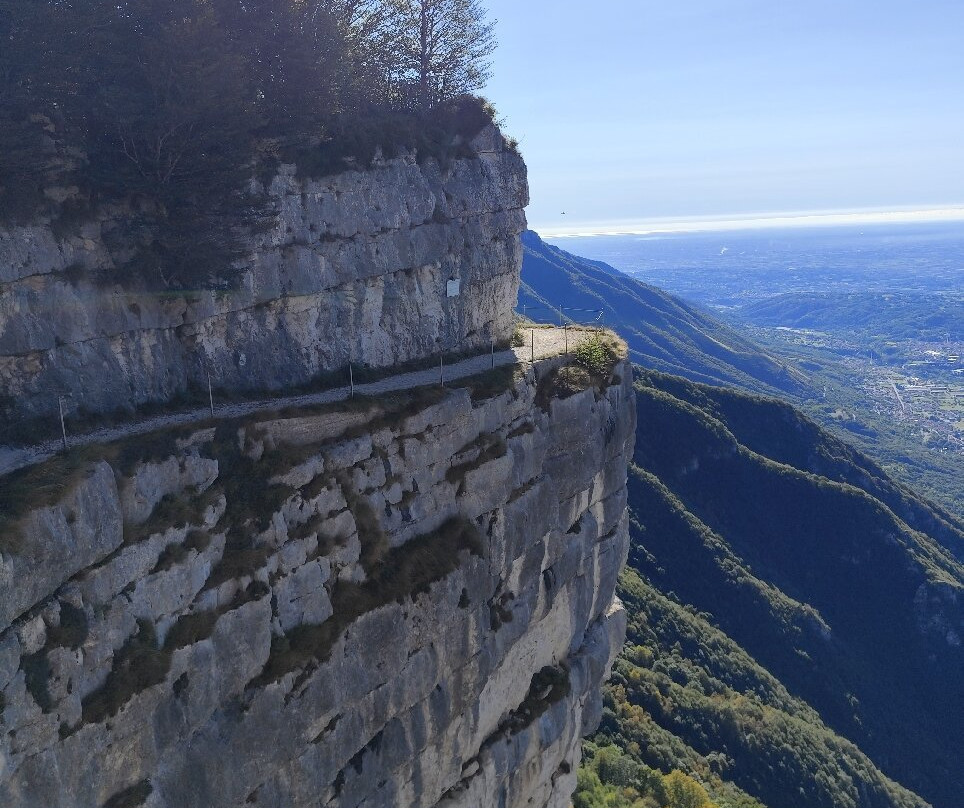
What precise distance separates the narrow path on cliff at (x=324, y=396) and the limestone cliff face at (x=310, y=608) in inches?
52.6

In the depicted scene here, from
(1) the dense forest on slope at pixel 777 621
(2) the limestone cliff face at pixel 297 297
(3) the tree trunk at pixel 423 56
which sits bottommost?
(1) the dense forest on slope at pixel 777 621

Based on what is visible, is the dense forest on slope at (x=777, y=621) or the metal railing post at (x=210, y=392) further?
the dense forest on slope at (x=777, y=621)

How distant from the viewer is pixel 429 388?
28.6 m

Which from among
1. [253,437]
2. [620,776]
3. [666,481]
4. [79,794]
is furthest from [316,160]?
[666,481]

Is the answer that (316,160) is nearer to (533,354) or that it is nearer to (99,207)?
(99,207)

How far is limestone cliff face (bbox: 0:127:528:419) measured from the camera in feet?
70.6

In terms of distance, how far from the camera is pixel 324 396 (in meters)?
26.8

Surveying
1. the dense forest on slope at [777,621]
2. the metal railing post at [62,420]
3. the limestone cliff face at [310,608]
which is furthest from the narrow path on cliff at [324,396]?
the dense forest on slope at [777,621]

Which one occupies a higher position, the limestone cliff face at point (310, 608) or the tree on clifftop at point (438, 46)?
the tree on clifftop at point (438, 46)

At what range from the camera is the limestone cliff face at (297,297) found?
70.6 ft

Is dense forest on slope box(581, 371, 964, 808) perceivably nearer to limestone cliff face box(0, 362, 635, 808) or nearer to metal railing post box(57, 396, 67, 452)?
limestone cliff face box(0, 362, 635, 808)

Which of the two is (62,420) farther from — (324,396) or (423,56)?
(423,56)

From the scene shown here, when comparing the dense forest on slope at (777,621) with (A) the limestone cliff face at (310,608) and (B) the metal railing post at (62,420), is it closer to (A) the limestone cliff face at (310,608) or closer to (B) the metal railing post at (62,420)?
(A) the limestone cliff face at (310,608)

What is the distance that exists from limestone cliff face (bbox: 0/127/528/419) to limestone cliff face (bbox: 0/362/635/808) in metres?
3.46
